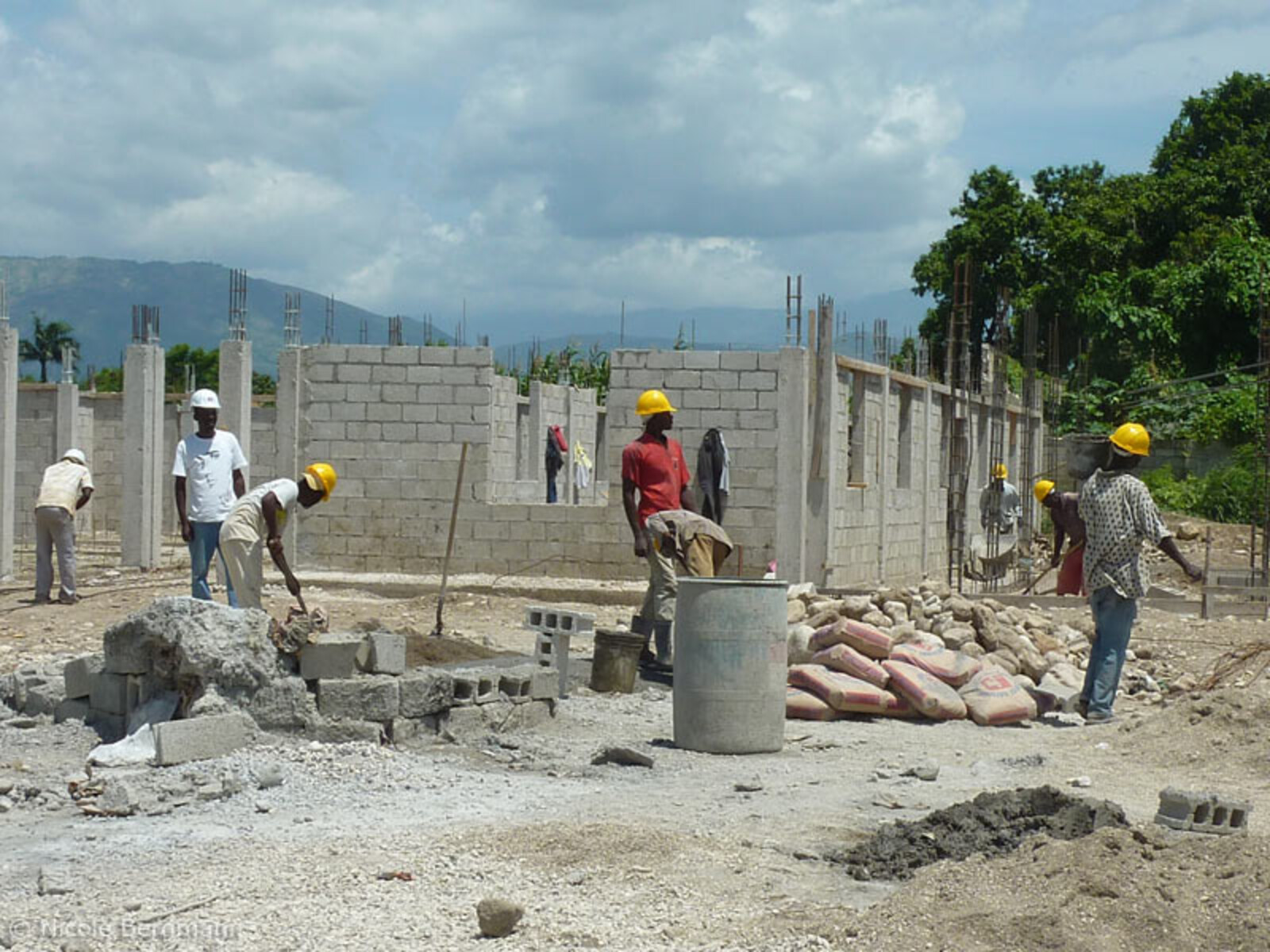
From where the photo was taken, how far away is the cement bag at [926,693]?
31.1 ft

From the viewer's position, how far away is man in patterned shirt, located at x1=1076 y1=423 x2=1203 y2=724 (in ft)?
30.6

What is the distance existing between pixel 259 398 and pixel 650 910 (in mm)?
22263

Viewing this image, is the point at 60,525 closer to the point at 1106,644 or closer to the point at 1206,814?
the point at 1106,644

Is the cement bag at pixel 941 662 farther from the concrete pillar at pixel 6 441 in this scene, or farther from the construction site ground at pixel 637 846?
the concrete pillar at pixel 6 441

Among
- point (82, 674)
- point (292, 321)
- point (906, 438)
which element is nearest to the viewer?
point (82, 674)

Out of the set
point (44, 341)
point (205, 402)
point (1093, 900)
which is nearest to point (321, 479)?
point (205, 402)

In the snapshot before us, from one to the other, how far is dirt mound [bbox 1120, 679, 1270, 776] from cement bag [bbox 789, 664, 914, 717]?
130 cm

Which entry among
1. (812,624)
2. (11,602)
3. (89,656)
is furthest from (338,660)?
(11,602)

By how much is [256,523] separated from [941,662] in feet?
13.9

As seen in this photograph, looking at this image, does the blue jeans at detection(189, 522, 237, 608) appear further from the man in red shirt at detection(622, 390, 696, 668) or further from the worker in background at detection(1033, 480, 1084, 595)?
the worker in background at detection(1033, 480, 1084, 595)

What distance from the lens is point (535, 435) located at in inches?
934

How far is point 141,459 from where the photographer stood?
17.6 metres

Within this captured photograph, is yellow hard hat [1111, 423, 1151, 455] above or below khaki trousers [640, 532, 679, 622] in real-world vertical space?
above

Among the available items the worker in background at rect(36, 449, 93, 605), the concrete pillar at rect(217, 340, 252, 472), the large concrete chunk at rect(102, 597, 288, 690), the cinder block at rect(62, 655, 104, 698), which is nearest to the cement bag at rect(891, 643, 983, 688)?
the large concrete chunk at rect(102, 597, 288, 690)
